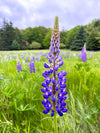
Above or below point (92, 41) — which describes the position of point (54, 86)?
below

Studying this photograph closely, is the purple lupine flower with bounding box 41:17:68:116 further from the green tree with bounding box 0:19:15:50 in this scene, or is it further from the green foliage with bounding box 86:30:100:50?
the green tree with bounding box 0:19:15:50

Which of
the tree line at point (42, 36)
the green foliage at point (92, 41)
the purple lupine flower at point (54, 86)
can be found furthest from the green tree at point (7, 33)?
the purple lupine flower at point (54, 86)

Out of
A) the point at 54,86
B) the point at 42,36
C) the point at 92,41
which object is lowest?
the point at 54,86

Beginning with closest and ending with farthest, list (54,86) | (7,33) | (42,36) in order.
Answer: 1. (54,86)
2. (7,33)
3. (42,36)

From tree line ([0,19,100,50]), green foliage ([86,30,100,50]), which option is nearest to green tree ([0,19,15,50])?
tree line ([0,19,100,50])

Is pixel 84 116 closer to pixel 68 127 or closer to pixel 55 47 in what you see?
pixel 68 127

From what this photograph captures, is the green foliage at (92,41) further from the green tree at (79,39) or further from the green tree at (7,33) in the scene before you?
the green tree at (7,33)

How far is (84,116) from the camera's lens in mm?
1350

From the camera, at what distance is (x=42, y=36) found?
4684cm

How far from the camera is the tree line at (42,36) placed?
87.1 ft

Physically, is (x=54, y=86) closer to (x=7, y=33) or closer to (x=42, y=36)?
(x=7, y=33)

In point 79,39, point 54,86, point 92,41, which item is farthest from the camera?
point 79,39

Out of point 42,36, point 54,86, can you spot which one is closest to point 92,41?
point 42,36

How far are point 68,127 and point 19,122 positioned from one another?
568mm
